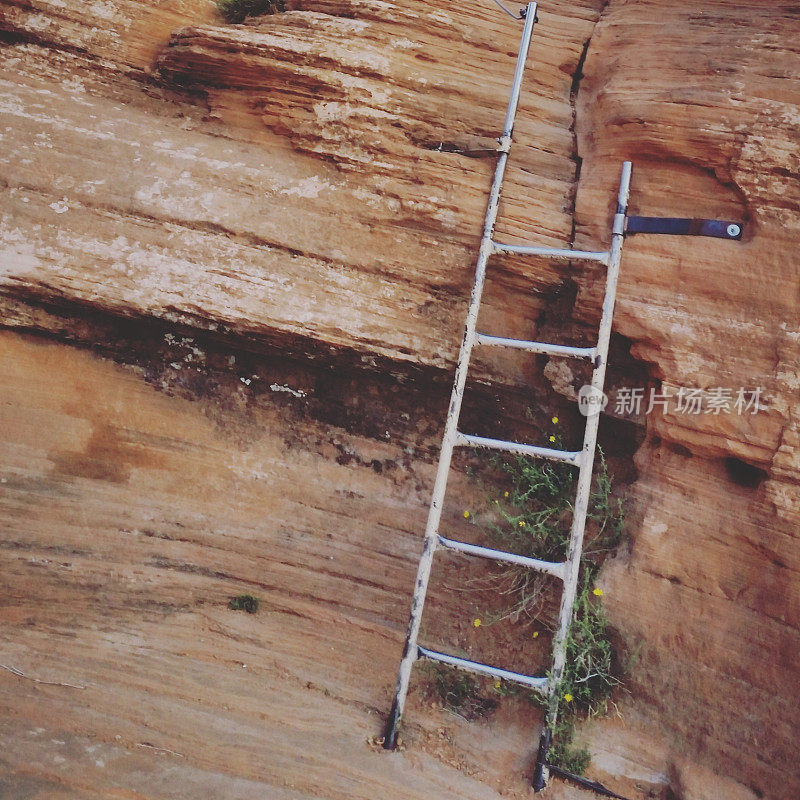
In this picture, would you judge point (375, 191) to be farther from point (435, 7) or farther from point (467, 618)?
point (467, 618)

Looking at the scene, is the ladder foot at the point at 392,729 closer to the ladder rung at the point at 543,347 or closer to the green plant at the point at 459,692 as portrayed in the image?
the green plant at the point at 459,692

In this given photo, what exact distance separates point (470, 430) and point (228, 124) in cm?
251

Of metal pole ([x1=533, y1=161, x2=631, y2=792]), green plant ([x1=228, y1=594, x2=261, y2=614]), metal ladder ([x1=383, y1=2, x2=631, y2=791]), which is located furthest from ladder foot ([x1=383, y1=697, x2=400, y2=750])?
green plant ([x1=228, y1=594, x2=261, y2=614])

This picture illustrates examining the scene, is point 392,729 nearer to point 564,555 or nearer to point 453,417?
point 564,555

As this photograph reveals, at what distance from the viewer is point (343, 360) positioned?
4234 millimetres

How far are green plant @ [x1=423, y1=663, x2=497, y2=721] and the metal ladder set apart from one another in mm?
179

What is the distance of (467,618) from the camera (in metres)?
4.07

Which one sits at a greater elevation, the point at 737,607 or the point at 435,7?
the point at 435,7

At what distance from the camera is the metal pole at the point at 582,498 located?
3.44 m

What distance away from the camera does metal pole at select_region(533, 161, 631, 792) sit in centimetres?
344

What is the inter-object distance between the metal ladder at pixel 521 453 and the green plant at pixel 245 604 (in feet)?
3.17

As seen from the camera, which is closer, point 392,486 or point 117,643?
point 117,643

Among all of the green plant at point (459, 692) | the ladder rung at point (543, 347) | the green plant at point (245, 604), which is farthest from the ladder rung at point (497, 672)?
the ladder rung at point (543, 347)

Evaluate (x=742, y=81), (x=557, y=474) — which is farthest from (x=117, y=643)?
(x=742, y=81)
